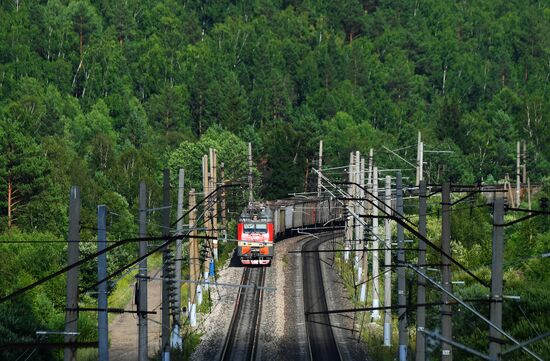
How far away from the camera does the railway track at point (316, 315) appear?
49594 mm

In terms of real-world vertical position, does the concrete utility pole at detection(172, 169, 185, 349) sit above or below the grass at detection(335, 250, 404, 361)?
above

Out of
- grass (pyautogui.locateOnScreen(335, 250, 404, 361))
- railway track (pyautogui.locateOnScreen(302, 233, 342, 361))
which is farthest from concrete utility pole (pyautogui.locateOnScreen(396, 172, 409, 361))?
grass (pyautogui.locateOnScreen(335, 250, 404, 361))

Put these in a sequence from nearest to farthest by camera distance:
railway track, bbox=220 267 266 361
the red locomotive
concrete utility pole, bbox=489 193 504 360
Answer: concrete utility pole, bbox=489 193 504 360, railway track, bbox=220 267 266 361, the red locomotive

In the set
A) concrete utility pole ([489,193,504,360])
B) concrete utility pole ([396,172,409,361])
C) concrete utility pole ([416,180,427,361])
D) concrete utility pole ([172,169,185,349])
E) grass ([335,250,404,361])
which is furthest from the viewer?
grass ([335,250,404,361])

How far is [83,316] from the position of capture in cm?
5428

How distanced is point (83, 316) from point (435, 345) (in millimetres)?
17253

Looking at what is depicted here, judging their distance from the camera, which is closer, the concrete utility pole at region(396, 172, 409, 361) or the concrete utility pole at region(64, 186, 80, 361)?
the concrete utility pole at region(64, 186, 80, 361)

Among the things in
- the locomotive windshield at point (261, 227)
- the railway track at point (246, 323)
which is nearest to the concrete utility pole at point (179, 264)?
the railway track at point (246, 323)

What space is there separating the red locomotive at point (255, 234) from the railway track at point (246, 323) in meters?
1.03

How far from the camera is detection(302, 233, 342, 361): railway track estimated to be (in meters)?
49.6

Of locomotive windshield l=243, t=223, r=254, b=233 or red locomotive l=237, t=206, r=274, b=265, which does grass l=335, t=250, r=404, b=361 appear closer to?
red locomotive l=237, t=206, r=274, b=265

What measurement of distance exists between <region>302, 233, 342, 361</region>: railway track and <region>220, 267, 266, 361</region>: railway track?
2.55 metres

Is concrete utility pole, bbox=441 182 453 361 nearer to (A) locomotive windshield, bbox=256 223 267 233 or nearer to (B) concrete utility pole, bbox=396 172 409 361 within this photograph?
(B) concrete utility pole, bbox=396 172 409 361

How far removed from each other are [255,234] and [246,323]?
599 inches
